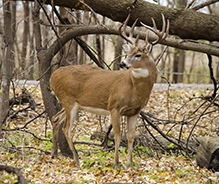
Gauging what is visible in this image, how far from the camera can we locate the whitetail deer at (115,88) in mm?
4492

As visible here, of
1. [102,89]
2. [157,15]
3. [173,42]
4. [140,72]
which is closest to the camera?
[140,72]

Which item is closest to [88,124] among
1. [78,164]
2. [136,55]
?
[78,164]

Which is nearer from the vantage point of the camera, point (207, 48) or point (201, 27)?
point (201, 27)

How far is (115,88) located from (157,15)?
145 cm

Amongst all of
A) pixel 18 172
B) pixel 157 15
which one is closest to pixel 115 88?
pixel 157 15

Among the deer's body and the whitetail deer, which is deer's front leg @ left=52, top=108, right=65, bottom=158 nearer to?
the whitetail deer

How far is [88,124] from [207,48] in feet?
15.2

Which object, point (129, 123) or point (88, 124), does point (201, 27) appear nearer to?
point (129, 123)

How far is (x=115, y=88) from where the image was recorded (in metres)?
4.84

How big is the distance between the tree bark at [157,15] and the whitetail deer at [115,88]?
48 cm

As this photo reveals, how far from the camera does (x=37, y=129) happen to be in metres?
8.22

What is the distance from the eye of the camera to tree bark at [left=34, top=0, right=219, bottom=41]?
4992 mm

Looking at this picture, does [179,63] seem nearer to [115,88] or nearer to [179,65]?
[179,65]

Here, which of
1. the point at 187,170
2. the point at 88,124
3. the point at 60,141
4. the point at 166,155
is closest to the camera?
the point at 187,170
